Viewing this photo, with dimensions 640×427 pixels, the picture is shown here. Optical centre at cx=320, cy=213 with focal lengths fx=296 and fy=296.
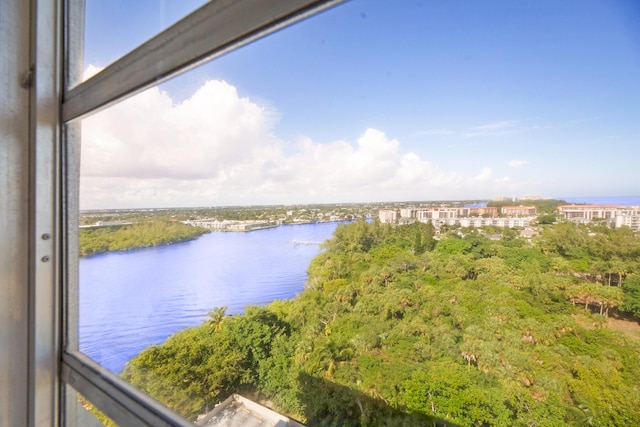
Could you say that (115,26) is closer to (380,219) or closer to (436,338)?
(380,219)

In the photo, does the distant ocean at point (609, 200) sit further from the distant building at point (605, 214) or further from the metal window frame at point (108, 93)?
the metal window frame at point (108, 93)

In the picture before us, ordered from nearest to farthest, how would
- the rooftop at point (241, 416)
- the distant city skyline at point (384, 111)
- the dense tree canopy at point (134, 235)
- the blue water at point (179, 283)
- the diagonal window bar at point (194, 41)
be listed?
the diagonal window bar at point (194, 41) < the distant city skyline at point (384, 111) < the rooftop at point (241, 416) < the blue water at point (179, 283) < the dense tree canopy at point (134, 235)

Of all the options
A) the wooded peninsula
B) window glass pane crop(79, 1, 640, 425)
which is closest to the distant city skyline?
window glass pane crop(79, 1, 640, 425)

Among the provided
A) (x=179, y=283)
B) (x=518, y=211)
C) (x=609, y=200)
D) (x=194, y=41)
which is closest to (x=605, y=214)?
(x=609, y=200)

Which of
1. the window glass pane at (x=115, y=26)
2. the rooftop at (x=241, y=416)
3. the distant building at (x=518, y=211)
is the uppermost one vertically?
the window glass pane at (x=115, y=26)

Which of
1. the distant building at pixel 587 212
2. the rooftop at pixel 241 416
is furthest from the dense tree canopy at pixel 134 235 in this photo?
the distant building at pixel 587 212

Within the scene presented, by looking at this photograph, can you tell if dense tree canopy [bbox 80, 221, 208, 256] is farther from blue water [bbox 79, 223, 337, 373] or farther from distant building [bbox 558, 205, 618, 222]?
distant building [bbox 558, 205, 618, 222]
